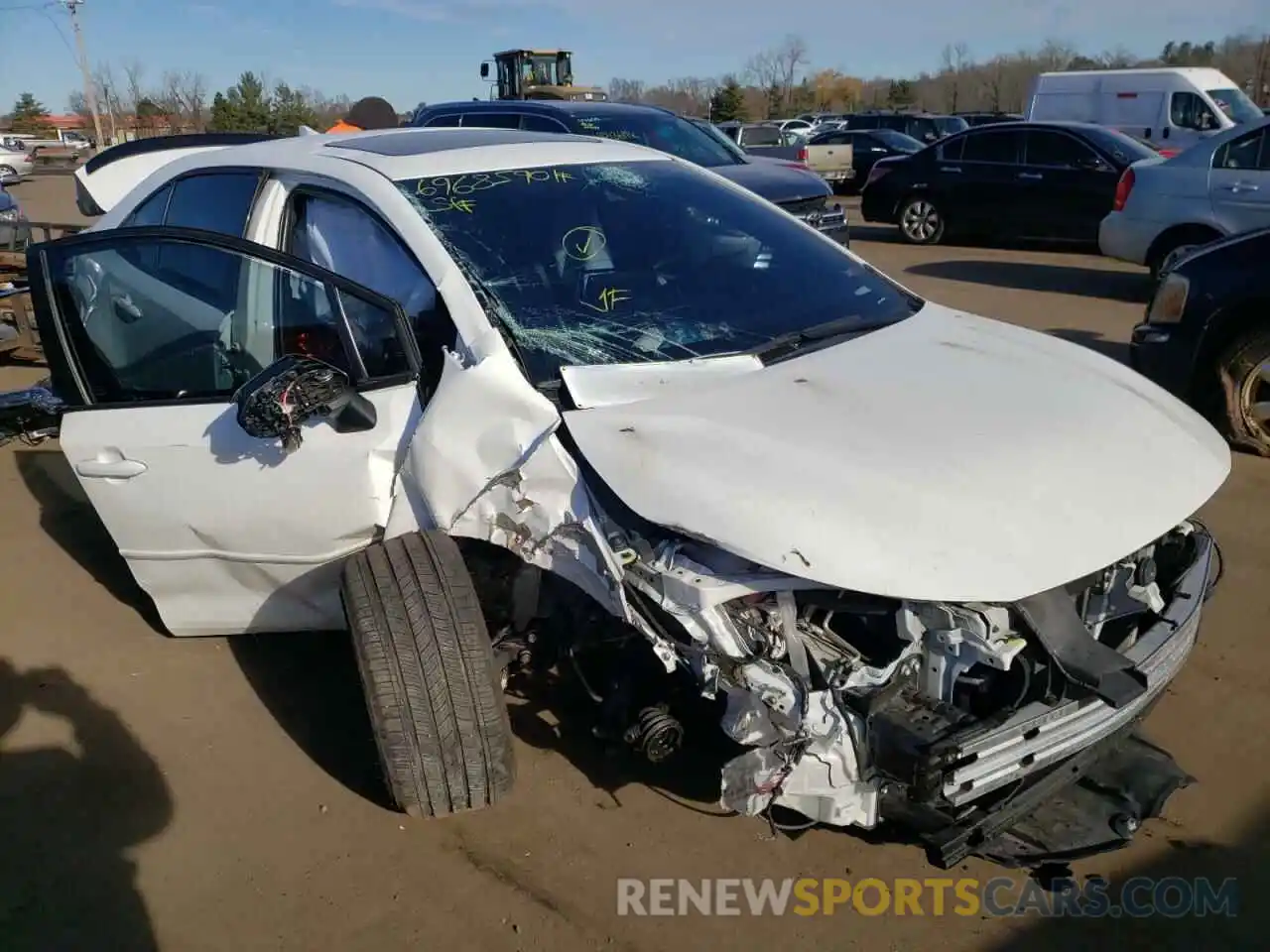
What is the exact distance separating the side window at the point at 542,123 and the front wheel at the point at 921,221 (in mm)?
5770

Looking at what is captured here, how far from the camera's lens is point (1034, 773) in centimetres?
240

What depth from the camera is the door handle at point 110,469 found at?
3100 millimetres

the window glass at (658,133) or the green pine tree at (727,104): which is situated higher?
the green pine tree at (727,104)

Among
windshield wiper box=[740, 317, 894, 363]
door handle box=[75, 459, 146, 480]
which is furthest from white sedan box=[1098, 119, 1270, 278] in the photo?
door handle box=[75, 459, 146, 480]

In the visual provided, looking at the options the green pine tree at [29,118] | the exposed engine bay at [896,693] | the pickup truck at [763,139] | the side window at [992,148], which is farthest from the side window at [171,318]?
the green pine tree at [29,118]

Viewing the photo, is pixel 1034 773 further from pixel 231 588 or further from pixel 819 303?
pixel 231 588

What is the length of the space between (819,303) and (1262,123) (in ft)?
22.8

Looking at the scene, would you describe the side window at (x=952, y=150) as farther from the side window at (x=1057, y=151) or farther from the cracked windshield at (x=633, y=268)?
the cracked windshield at (x=633, y=268)

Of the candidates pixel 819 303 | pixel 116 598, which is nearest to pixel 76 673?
pixel 116 598

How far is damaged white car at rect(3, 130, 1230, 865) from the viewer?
2252 mm

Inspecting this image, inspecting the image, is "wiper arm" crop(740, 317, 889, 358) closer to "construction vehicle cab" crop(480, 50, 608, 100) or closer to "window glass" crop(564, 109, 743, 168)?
"window glass" crop(564, 109, 743, 168)

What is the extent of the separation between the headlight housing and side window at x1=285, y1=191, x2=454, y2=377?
13.5 feet

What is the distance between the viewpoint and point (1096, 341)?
305 inches

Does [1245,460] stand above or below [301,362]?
below
